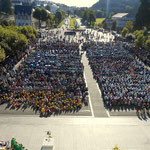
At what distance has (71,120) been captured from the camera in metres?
18.2

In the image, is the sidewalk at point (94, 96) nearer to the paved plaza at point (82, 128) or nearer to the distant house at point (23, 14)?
the paved plaza at point (82, 128)

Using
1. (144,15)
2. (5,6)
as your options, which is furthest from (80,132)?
(5,6)

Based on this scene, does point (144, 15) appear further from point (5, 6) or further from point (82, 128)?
point (5, 6)

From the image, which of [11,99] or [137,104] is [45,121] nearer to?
[11,99]

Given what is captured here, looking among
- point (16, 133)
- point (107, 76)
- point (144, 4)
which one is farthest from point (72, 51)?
point (144, 4)

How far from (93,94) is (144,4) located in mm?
48115

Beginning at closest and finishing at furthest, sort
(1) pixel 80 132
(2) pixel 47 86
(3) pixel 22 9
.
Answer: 1. (1) pixel 80 132
2. (2) pixel 47 86
3. (3) pixel 22 9

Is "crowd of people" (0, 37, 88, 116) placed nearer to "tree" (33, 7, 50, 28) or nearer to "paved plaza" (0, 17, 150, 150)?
"paved plaza" (0, 17, 150, 150)

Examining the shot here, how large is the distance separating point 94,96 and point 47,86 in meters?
7.06

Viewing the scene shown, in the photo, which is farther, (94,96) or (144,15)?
(144,15)

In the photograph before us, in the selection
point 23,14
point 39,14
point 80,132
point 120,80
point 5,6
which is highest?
point 5,6

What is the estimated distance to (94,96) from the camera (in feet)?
76.4

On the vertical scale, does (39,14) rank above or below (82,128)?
above

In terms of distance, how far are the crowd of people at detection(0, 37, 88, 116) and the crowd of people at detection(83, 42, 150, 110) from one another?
3.32m
